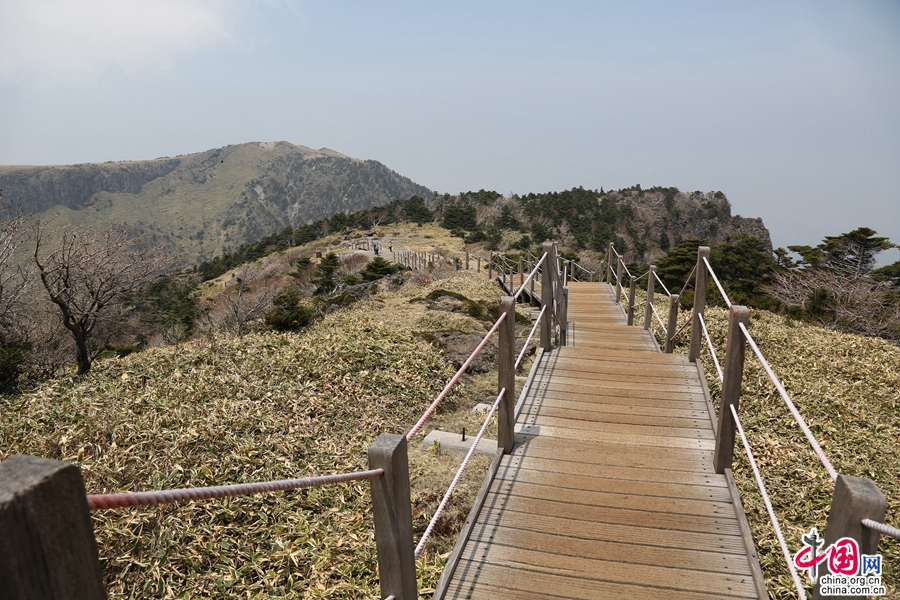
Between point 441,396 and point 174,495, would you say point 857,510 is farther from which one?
point 174,495

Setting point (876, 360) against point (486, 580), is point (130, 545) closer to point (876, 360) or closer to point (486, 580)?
point (486, 580)

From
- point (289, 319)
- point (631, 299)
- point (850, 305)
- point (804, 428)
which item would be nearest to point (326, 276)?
point (289, 319)

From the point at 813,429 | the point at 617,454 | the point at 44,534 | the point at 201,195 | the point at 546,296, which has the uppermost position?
the point at 201,195

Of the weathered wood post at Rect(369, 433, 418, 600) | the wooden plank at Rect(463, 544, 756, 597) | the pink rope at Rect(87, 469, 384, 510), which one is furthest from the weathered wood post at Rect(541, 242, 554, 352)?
the pink rope at Rect(87, 469, 384, 510)

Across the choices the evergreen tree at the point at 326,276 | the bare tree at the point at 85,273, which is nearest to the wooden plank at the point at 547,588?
the bare tree at the point at 85,273

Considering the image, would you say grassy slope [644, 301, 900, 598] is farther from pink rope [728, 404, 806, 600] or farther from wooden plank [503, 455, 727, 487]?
pink rope [728, 404, 806, 600]

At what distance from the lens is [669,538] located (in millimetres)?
3184

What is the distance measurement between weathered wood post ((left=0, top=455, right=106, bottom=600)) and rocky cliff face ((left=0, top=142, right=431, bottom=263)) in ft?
437

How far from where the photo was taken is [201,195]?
167 metres

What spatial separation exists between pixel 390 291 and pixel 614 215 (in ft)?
147

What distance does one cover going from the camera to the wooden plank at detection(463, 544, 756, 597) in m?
2.82

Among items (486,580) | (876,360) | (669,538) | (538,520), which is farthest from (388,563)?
(876,360)

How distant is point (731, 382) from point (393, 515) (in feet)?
9.28

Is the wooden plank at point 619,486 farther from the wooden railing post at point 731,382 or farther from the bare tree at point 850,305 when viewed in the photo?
the bare tree at point 850,305
